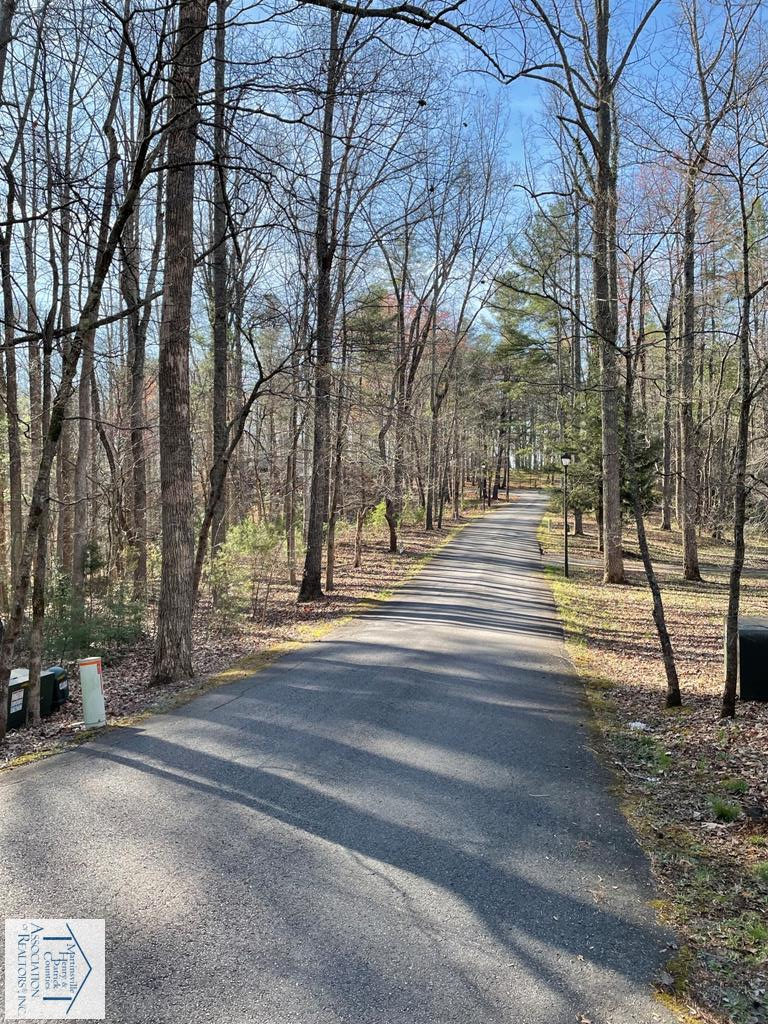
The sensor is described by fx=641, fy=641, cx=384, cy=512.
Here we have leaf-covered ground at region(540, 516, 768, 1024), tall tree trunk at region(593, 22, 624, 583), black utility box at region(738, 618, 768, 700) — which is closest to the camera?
leaf-covered ground at region(540, 516, 768, 1024)

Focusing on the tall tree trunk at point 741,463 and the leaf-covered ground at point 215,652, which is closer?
the tall tree trunk at point 741,463

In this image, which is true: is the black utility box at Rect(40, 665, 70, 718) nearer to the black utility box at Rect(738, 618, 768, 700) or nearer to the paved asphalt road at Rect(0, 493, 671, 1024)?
the paved asphalt road at Rect(0, 493, 671, 1024)

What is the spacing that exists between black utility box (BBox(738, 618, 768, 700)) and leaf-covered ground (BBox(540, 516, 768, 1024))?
136 millimetres

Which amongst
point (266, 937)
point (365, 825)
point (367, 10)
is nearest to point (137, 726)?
point (365, 825)

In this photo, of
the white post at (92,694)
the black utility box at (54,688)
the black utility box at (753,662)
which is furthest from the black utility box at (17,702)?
the black utility box at (753,662)

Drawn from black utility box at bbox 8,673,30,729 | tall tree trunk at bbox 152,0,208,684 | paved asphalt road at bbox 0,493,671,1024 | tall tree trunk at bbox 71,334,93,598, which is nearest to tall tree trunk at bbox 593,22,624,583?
paved asphalt road at bbox 0,493,671,1024

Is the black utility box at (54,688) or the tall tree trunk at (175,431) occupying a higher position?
the tall tree trunk at (175,431)

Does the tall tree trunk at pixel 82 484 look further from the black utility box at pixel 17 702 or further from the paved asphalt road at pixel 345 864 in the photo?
the paved asphalt road at pixel 345 864

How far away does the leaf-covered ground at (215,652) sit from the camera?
596 centimetres
